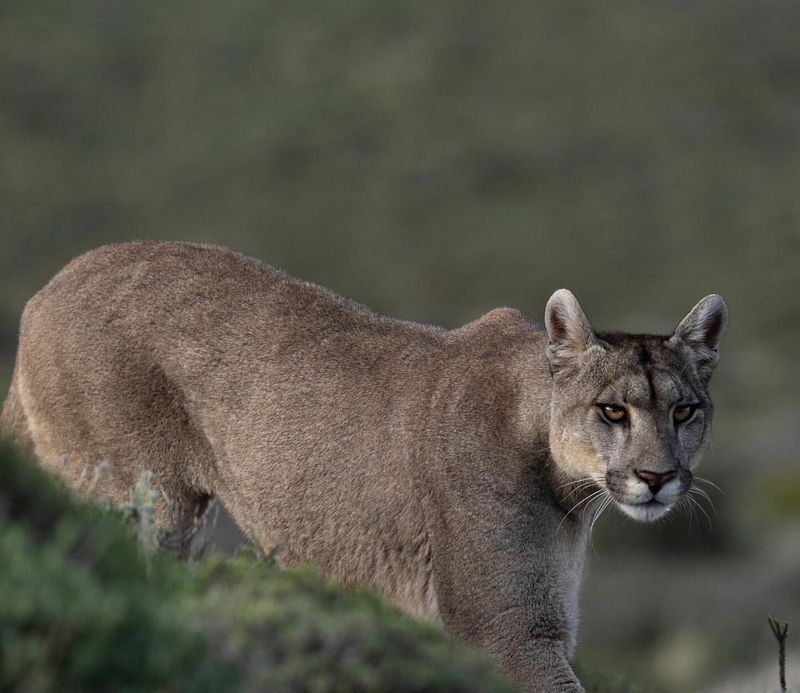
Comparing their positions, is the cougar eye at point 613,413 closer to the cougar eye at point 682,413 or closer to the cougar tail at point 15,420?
the cougar eye at point 682,413

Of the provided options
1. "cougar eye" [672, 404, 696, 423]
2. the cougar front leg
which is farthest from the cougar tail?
"cougar eye" [672, 404, 696, 423]

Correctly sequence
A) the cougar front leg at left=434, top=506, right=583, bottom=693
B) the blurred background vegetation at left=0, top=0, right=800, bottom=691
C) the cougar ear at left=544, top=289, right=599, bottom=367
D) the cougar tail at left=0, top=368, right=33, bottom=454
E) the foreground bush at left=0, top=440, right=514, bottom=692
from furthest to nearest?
the blurred background vegetation at left=0, top=0, right=800, bottom=691
the cougar tail at left=0, top=368, right=33, bottom=454
the cougar ear at left=544, top=289, right=599, bottom=367
the cougar front leg at left=434, top=506, right=583, bottom=693
the foreground bush at left=0, top=440, right=514, bottom=692

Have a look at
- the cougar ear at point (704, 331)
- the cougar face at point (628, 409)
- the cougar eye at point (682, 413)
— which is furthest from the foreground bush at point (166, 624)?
the cougar ear at point (704, 331)

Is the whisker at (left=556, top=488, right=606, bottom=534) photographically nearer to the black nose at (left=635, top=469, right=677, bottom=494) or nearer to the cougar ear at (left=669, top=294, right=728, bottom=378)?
the black nose at (left=635, top=469, right=677, bottom=494)

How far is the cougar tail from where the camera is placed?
8.27 m

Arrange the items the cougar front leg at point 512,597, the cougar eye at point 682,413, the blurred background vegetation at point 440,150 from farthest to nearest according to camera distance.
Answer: the blurred background vegetation at point 440,150
the cougar eye at point 682,413
the cougar front leg at point 512,597

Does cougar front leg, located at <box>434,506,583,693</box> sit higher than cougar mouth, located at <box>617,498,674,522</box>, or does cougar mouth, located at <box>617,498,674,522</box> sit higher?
cougar mouth, located at <box>617,498,674,522</box>

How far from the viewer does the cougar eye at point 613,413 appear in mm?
7152

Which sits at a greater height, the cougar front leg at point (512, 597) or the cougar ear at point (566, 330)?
the cougar ear at point (566, 330)

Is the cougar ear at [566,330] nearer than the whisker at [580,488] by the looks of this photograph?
No

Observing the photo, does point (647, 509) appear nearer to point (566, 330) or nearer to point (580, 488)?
point (580, 488)

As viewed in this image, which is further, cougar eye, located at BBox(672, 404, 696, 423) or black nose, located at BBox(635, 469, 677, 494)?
cougar eye, located at BBox(672, 404, 696, 423)

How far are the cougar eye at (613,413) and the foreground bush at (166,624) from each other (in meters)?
1.94

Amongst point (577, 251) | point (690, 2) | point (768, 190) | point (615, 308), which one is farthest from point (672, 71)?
point (615, 308)
